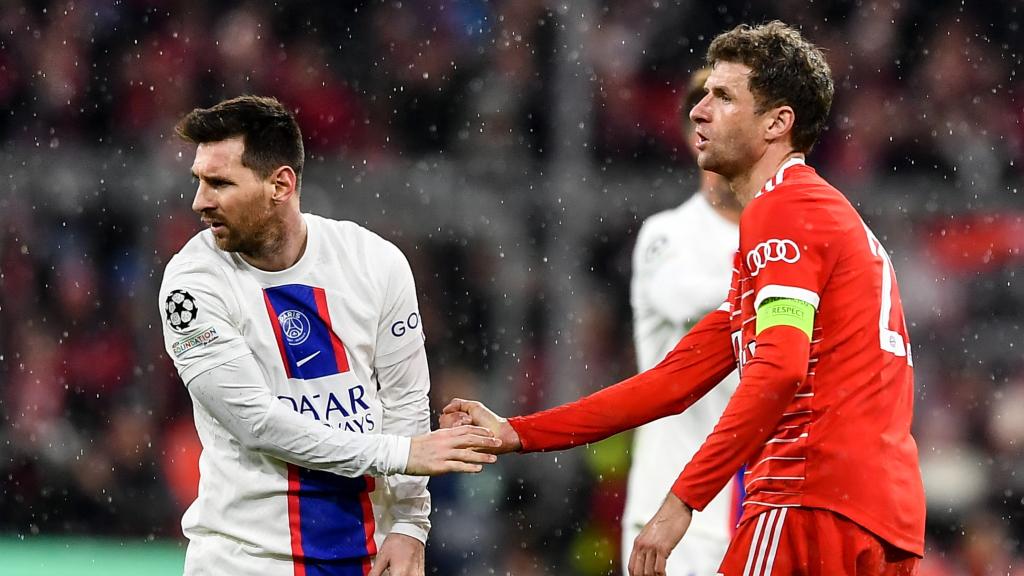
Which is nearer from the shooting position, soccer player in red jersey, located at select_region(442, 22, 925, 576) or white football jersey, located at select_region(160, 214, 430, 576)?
soccer player in red jersey, located at select_region(442, 22, 925, 576)

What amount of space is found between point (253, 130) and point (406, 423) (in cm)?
84

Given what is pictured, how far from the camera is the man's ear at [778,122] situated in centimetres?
351

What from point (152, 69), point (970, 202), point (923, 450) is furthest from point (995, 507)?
point (152, 69)

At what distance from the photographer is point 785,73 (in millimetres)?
3521

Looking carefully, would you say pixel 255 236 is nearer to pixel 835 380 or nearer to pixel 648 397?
pixel 648 397

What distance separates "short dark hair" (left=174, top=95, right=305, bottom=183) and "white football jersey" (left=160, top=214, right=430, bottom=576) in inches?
7.9

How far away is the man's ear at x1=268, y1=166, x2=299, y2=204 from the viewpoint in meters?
3.61

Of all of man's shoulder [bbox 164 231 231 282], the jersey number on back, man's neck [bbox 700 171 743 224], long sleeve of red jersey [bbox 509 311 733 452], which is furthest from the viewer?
man's neck [bbox 700 171 743 224]

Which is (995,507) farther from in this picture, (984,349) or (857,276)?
(857,276)

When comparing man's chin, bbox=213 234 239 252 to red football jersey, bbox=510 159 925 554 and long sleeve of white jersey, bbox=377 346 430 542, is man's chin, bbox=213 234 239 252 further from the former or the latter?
red football jersey, bbox=510 159 925 554

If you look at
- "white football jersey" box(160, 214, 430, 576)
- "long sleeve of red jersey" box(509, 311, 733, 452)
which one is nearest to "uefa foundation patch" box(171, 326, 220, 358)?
"white football jersey" box(160, 214, 430, 576)

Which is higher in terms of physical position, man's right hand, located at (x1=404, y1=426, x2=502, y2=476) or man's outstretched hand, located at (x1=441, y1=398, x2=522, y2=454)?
man's outstretched hand, located at (x1=441, y1=398, x2=522, y2=454)

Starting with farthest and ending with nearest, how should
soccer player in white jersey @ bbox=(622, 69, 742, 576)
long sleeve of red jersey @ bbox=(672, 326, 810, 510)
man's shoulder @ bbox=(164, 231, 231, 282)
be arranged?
soccer player in white jersey @ bbox=(622, 69, 742, 576)
man's shoulder @ bbox=(164, 231, 231, 282)
long sleeve of red jersey @ bbox=(672, 326, 810, 510)

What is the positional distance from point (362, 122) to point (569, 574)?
12.0 feet
